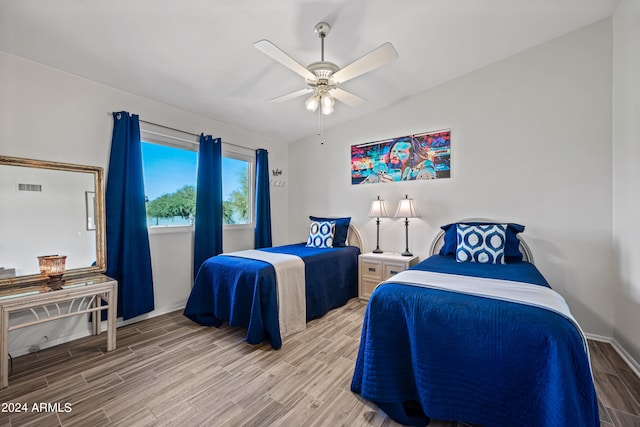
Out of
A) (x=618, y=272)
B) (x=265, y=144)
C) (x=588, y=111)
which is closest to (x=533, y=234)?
(x=618, y=272)

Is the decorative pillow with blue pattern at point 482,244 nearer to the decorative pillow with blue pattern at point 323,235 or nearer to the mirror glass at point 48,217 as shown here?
the decorative pillow with blue pattern at point 323,235

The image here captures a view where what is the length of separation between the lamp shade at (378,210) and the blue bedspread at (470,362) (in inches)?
78.8

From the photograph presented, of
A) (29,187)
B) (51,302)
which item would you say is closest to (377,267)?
(51,302)

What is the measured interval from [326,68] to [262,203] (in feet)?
8.60

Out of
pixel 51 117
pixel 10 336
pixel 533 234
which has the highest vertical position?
pixel 51 117

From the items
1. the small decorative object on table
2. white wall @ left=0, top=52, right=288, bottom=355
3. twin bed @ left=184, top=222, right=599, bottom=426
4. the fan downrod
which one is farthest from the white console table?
the fan downrod

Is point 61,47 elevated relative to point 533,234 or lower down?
elevated

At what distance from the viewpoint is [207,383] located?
6.48 feet

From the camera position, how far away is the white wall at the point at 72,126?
230 cm

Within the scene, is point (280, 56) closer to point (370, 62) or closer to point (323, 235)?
point (370, 62)

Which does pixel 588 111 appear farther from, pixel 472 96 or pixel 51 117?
pixel 51 117

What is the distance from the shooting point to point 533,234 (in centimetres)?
295

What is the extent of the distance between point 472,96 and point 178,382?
4.03m

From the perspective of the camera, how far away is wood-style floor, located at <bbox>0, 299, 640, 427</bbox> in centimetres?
164
